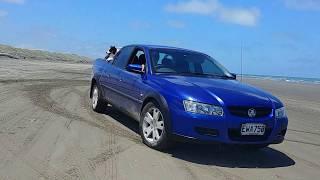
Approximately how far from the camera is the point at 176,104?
733 cm

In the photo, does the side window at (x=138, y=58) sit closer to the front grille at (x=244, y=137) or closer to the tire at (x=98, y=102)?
the tire at (x=98, y=102)

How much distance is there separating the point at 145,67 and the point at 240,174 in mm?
2811

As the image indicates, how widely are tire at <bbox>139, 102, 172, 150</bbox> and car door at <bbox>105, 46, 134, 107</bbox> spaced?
4.72 feet

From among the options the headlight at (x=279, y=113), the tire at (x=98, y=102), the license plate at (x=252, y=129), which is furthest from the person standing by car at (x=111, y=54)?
the license plate at (x=252, y=129)

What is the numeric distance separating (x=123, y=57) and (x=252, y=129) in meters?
3.67

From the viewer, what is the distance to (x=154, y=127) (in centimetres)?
789

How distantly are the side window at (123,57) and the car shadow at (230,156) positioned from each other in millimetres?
2321

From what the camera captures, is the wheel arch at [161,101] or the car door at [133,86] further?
the car door at [133,86]

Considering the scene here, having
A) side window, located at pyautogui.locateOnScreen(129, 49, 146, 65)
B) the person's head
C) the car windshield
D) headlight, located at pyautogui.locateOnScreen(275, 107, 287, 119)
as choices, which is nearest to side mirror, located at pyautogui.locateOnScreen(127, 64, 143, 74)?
the car windshield

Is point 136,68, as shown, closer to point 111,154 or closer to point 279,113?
point 111,154

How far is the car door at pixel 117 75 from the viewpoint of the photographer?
9.67 metres

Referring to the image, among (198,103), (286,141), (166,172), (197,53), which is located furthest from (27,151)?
(286,141)

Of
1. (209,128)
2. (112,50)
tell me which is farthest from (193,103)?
(112,50)

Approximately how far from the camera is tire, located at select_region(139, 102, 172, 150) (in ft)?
24.7
